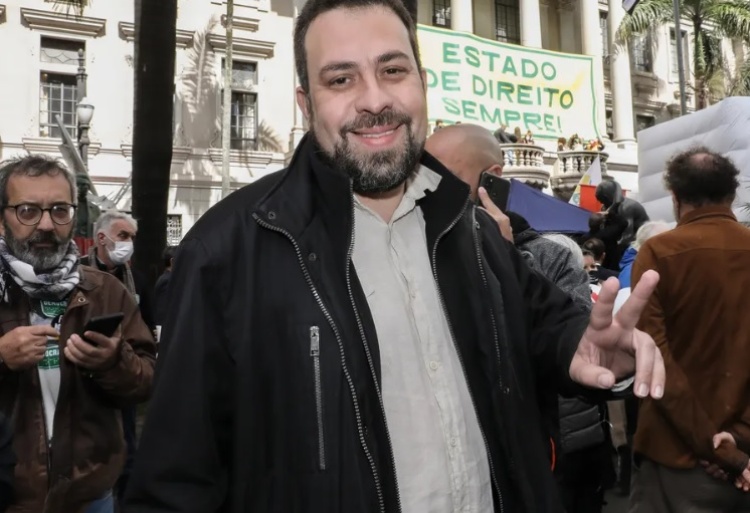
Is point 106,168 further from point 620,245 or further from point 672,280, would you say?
point 672,280

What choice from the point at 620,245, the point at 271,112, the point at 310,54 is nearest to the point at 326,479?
the point at 310,54

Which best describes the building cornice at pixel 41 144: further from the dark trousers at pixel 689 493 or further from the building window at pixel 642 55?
the building window at pixel 642 55

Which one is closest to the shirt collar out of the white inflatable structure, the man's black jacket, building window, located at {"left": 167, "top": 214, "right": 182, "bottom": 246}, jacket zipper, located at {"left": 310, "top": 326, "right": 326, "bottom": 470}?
the man's black jacket

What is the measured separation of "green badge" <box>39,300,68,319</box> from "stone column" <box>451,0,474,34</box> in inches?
1102

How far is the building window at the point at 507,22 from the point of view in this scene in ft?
107

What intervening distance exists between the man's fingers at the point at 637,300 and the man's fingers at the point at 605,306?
0.03 meters

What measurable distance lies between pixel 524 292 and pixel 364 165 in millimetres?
553

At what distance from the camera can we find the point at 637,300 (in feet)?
4.89

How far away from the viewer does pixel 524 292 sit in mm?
1965

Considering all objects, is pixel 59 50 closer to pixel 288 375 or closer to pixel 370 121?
pixel 370 121

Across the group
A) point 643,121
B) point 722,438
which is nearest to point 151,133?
point 722,438

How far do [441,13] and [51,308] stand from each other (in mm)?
30455

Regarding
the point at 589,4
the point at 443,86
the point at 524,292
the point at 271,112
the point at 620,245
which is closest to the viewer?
the point at 524,292

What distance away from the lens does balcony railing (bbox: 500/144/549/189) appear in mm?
23078
